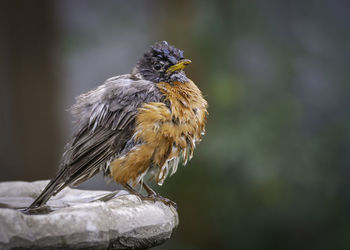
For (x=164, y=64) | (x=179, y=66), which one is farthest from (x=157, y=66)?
(x=179, y=66)

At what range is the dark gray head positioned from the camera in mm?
4219

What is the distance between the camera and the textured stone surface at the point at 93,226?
2494 millimetres

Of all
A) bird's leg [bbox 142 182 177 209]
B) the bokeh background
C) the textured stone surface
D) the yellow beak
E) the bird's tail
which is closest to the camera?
the textured stone surface

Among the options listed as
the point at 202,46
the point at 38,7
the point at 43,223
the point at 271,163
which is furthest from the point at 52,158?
the point at 43,223

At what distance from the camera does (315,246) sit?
6.05 metres

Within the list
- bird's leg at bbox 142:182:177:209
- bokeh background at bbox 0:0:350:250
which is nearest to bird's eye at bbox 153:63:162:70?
bird's leg at bbox 142:182:177:209

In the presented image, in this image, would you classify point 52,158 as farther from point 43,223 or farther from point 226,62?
point 43,223

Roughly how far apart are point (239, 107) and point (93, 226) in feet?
12.9

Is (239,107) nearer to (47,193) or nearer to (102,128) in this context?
(102,128)

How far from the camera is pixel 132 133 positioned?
3.84 metres

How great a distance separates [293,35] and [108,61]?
10.2ft

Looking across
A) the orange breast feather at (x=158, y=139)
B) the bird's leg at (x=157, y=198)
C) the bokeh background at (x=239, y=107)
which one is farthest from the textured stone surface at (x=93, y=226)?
the bokeh background at (x=239, y=107)

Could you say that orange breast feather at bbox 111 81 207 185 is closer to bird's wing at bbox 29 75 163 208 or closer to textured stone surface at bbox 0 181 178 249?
bird's wing at bbox 29 75 163 208

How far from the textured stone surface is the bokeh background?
2.89 meters
